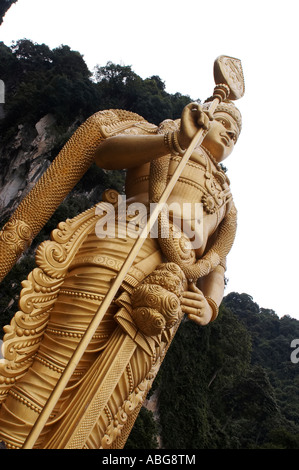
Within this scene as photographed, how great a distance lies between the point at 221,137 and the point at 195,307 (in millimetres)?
1505

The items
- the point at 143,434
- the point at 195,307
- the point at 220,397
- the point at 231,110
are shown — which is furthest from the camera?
the point at 220,397

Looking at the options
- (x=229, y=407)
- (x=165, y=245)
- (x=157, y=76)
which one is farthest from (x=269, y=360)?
(x=165, y=245)

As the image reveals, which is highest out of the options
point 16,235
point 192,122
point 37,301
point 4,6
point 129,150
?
point 4,6

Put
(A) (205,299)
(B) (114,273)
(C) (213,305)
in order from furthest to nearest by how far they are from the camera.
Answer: (C) (213,305) → (A) (205,299) → (B) (114,273)

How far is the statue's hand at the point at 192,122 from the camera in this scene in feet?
7.98

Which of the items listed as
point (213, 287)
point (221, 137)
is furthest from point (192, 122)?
point (213, 287)

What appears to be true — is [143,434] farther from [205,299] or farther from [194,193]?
[194,193]

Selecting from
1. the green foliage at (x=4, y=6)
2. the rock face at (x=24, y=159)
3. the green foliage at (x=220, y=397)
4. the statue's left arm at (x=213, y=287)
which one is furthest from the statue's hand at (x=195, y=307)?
the green foliage at (x=4, y=6)

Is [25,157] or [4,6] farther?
[4,6]

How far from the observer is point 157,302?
86.0 inches

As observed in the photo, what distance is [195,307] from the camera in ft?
8.61

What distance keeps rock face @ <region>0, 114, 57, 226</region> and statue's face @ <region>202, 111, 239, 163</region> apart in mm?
13306
